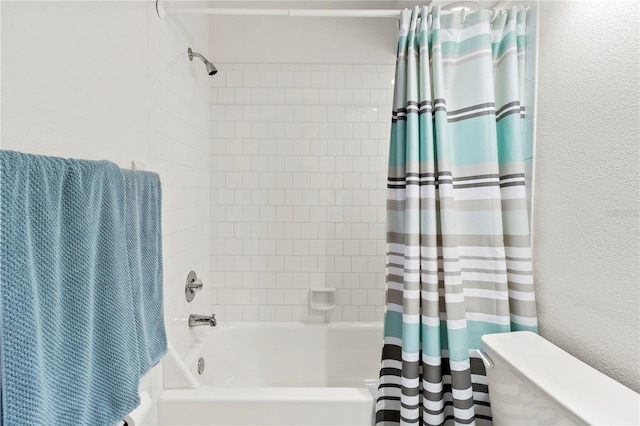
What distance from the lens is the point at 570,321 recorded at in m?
1.09

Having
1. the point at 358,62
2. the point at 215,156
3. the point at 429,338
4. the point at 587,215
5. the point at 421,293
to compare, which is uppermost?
the point at 358,62

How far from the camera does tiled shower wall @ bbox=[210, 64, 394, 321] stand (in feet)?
7.18

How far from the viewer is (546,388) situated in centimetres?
85

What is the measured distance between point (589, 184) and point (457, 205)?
0.38 m

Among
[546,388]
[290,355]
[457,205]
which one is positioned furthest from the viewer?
[290,355]

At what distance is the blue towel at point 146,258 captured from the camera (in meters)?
0.89

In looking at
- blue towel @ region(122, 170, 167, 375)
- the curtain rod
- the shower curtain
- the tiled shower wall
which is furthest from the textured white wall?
blue towel @ region(122, 170, 167, 375)

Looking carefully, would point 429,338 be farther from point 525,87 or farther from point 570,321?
point 525,87

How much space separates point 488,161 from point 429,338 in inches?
24.6

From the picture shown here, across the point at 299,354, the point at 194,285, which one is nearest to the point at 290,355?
the point at 299,354

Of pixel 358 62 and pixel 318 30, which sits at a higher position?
pixel 318 30

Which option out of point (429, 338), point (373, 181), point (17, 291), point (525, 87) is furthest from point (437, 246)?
point (17, 291)

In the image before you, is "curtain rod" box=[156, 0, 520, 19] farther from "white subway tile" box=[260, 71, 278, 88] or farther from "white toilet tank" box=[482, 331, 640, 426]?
"white toilet tank" box=[482, 331, 640, 426]

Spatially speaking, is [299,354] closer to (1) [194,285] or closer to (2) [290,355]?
(2) [290,355]
